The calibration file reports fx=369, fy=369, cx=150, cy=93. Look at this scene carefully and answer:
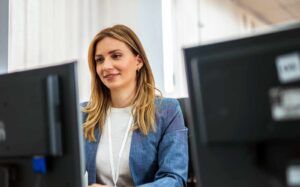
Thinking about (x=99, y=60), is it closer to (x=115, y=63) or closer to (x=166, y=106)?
(x=115, y=63)

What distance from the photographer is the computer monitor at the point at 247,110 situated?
60 centimetres

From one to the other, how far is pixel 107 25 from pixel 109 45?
3.70ft

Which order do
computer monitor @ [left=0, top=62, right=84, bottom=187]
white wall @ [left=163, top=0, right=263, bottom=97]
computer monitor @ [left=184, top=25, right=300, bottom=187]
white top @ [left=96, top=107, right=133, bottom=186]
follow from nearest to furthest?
computer monitor @ [left=184, top=25, right=300, bottom=187], computer monitor @ [left=0, top=62, right=84, bottom=187], white top @ [left=96, top=107, right=133, bottom=186], white wall @ [left=163, top=0, right=263, bottom=97]

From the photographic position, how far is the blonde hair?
1.56m

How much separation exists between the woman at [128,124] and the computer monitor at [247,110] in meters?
0.72

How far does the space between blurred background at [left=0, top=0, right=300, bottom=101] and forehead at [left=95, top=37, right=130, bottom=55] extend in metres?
Answer: 0.45

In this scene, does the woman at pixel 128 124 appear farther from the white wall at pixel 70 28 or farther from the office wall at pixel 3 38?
the office wall at pixel 3 38

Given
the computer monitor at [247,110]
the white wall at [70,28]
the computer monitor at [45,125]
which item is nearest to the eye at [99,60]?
the white wall at [70,28]

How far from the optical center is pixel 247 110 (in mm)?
624

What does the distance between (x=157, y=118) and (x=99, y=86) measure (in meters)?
0.35

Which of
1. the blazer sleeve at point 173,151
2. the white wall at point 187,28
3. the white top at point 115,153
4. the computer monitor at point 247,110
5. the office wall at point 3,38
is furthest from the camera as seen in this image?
the white wall at point 187,28

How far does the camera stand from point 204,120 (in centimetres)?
66

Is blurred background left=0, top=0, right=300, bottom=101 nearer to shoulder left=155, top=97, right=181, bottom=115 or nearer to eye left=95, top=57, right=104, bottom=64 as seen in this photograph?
eye left=95, top=57, right=104, bottom=64

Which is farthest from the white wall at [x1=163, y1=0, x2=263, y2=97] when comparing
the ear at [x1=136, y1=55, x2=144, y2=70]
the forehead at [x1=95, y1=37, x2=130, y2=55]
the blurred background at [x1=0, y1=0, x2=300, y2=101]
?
the forehead at [x1=95, y1=37, x2=130, y2=55]
